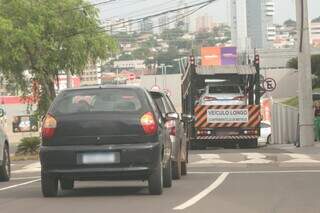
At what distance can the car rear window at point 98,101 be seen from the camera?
38.8 feet

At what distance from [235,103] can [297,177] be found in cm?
1438

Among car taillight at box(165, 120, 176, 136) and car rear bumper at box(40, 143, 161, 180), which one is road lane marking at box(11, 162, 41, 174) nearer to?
car taillight at box(165, 120, 176, 136)

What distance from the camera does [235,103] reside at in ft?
97.0

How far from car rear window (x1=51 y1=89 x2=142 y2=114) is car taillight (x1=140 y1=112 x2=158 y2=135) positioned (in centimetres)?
18

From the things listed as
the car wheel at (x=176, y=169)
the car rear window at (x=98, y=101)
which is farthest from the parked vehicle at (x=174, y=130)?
the car rear window at (x=98, y=101)

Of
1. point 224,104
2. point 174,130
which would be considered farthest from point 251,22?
point 174,130

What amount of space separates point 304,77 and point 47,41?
10.7 m

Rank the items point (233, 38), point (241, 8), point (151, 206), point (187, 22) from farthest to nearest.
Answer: point (233, 38), point (187, 22), point (241, 8), point (151, 206)

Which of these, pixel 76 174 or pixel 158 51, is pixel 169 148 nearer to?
pixel 76 174

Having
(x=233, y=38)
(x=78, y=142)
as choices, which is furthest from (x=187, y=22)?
(x=78, y=142)

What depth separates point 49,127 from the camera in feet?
38.3

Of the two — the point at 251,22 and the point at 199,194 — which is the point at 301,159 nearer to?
the point at 199,194

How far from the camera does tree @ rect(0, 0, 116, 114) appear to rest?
3058 cm

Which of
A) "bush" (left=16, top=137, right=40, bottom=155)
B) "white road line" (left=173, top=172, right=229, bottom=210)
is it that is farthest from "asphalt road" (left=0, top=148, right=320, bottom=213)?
"bush" (left=16, top=137, right=40, bottom=155)
